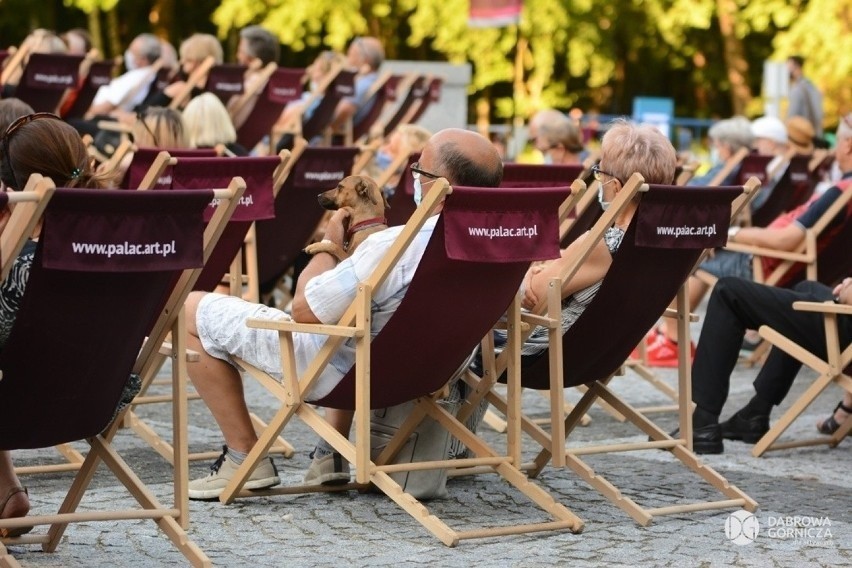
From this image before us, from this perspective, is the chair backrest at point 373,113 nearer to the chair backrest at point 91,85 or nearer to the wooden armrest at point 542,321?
the chair backrest at point 91,85

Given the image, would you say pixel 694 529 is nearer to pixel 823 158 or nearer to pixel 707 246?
pixel 707 246

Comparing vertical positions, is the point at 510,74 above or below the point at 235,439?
below

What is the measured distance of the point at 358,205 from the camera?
5.24m

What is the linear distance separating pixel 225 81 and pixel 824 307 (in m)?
6.61

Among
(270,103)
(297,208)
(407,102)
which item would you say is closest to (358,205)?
(297,208)

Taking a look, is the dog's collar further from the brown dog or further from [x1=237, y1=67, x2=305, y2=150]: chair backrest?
[x1=237, y1=67, x2=305, y2=150]: chair backrest

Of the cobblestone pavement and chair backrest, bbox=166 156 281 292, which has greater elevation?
chair backrest, bbox=166 156 281 292

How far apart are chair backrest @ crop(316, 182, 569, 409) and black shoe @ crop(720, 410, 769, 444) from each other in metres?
2.07

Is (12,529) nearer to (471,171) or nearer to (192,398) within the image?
(471,171)

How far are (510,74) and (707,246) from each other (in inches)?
1018

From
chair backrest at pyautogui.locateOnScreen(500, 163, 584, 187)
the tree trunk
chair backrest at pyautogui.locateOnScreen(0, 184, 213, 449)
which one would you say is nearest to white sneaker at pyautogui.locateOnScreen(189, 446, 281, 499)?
chair backrest at pyautogui.locateOnScreen(0, 184, 213, 449)

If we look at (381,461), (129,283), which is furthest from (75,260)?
(381,461)

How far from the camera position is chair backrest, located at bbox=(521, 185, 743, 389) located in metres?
5.18

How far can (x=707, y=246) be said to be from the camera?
5.34 m
